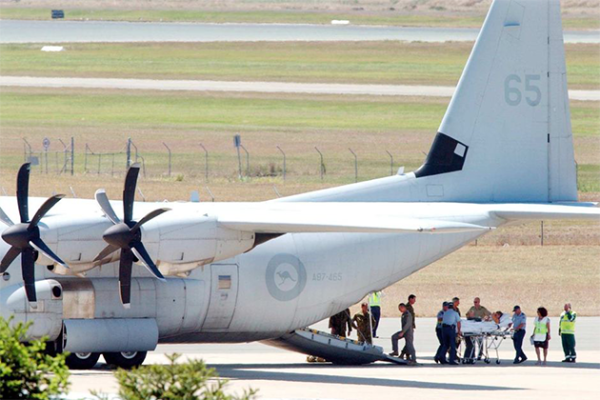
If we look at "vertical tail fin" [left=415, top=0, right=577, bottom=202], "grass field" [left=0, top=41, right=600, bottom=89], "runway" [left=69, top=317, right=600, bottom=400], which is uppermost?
"grass field" [left=0, top=41, right=600, bottom=89]

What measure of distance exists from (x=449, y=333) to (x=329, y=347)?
2869 millimetres

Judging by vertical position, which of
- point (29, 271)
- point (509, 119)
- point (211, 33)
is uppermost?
point (211, 33)

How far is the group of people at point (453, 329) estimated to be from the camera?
2745cm

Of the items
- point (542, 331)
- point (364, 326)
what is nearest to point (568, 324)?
point (542, 331)

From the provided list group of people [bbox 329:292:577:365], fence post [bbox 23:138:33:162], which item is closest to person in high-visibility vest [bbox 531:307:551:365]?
group of people [bbox 329:292:577:365]

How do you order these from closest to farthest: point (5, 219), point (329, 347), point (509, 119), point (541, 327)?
point (5, 219) → point (329, 347) → point (541, 327) → point (509, 119)

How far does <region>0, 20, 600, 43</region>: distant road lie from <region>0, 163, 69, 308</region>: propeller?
87826 mm

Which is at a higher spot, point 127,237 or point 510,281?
point 127,237

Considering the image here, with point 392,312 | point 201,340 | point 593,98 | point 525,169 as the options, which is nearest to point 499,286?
point 392,312

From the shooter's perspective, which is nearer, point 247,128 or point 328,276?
point 328,276

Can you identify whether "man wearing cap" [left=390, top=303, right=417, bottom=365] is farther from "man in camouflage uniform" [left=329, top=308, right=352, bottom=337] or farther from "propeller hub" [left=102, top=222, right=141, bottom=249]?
"propeller hub" [left=102, top=222, right=141, bottom=249]

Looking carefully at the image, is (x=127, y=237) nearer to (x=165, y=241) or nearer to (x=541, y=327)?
(x=165, y=241)

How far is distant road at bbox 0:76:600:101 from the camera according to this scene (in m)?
85.2

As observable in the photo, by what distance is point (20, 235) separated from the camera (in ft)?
71.0
